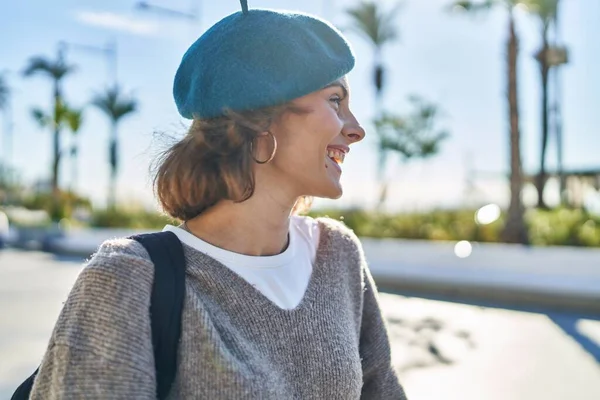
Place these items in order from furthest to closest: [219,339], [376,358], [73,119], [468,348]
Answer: [73,119] → [468,348] → [376,358] → [219,339]

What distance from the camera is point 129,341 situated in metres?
1.36

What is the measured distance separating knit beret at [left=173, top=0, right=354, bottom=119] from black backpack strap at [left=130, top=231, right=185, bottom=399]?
1.21 ft

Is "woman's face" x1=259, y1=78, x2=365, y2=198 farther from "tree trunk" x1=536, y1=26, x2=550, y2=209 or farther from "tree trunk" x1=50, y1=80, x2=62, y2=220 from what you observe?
"tree trunk" x1=50, y1=80, x2=62, y2=220

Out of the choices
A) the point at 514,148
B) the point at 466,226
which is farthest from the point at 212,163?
the point at 466,226

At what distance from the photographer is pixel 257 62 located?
→ 1.57 m

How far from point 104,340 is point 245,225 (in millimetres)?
519

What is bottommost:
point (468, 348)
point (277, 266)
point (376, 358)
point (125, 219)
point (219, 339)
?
point (468, 348)

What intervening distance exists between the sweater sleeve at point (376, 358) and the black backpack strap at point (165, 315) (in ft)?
2.13

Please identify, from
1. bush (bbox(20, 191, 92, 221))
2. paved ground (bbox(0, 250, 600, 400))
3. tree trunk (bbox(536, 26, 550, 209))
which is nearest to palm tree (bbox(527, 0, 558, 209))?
tree trunk (bbox(536, 26, 550, 209))

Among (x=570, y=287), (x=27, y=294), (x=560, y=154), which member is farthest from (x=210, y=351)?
(x=560, y=154)

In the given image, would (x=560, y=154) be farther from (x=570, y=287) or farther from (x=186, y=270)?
(x=186, y=270)

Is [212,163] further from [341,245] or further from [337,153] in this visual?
[341,245]

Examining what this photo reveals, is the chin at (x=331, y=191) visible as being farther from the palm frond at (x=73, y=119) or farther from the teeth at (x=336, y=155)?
the palm frond at (x=73, y=119)

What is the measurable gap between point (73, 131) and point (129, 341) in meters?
34.3
